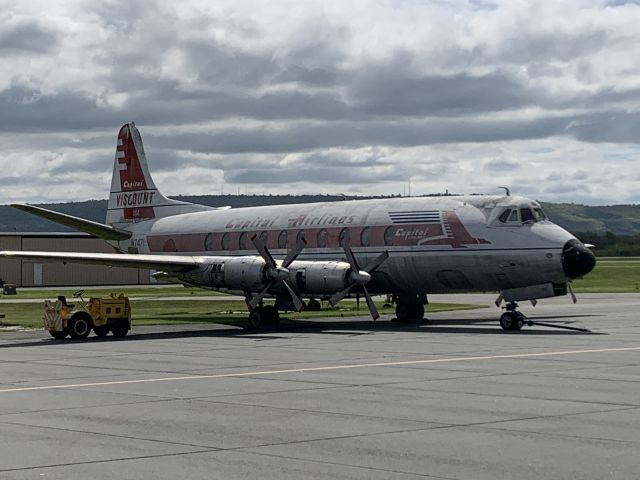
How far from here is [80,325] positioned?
34.5 meters

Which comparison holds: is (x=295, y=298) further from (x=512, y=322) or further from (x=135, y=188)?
(x=135, y=188)

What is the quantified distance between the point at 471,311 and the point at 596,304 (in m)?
8.27

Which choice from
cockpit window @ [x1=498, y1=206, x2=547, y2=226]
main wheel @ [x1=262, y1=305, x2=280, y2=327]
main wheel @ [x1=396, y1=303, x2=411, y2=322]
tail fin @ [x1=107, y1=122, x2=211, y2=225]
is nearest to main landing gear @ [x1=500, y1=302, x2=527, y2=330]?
cockpit window @ [x1=498, y1=206, x2=547, y2=226]

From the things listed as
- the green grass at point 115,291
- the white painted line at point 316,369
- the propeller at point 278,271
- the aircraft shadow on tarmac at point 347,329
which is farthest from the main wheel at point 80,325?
the green grass at point 115,291

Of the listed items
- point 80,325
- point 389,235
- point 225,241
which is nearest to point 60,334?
point 80,325

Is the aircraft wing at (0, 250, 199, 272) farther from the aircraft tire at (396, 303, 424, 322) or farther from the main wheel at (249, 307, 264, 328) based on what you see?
the aircraft tire at (396, 303, 424, 322)

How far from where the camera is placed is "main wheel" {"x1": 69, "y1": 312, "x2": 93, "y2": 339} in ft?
112

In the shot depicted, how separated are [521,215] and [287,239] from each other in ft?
32.7

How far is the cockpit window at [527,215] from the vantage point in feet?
117

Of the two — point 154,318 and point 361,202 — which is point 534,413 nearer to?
point 361,202

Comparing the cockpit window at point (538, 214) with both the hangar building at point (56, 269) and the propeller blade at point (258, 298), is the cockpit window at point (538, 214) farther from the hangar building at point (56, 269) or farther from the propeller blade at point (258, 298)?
Result: the hangar building at point (56, 269)

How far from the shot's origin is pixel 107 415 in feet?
54.3

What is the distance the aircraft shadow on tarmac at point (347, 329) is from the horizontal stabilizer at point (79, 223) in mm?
7376

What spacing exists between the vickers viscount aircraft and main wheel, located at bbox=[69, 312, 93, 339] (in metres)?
3.73
